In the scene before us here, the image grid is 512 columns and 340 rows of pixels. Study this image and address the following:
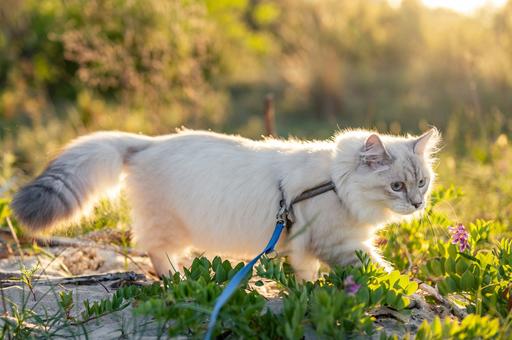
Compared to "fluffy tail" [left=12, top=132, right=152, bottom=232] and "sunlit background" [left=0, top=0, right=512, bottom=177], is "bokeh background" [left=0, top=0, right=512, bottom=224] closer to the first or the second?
"sunlit background" [left=0, top=0, right=512, bottom=177]

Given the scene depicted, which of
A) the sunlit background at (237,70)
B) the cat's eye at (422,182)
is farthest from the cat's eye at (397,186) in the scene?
the sunlit background at (237,70)

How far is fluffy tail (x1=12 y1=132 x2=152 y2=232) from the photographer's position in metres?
2.82

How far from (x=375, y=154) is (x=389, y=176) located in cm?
14

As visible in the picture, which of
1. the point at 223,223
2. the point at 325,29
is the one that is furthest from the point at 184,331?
the point at 325,29

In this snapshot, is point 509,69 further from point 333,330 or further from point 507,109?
point 333,330

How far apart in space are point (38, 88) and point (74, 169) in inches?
306

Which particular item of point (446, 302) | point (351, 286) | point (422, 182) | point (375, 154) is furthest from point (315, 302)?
point (422, 182)

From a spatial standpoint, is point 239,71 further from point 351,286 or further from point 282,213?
point 351,286

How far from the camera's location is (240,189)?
2.93 m

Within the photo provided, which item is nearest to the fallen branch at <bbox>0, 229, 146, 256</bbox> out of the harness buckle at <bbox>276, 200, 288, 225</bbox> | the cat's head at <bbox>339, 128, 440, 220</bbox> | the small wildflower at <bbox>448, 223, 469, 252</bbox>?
the harness buckle at <bbox>276, 200, 288, 225</bbox>

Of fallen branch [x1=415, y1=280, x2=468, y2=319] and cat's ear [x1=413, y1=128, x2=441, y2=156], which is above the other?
cat's ear [x1=413, y1=128, x2=441, y2=156]

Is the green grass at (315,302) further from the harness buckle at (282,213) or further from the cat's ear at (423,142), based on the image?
the cat's ear at (423,142)

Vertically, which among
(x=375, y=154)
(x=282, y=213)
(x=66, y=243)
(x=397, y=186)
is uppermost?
(x=375, y=154)

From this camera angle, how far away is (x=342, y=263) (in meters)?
2.78
